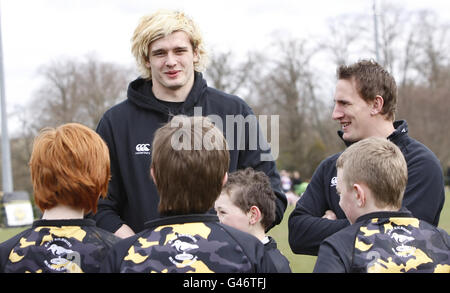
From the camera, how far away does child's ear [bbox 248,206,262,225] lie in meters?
3.65

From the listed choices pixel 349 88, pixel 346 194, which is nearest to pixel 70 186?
pixel 346 194

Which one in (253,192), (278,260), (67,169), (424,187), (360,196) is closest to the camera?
(67,169)

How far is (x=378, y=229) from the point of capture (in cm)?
276

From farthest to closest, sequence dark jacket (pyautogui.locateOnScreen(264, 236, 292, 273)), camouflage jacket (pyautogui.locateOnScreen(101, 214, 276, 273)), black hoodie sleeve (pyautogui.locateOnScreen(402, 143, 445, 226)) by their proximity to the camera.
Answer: black hoodie sleeve (pyautogui.locateOnScreen(402, 143, 445, 226)) → dark jacket (pyautogui.locateOnScreen(264, 236, 292, 273)) → camouflage jacket (pyautogui.locateOnScreen(101, 214, 276, 273))

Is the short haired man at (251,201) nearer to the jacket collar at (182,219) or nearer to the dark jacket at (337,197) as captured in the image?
the dark jacket at (337,197)

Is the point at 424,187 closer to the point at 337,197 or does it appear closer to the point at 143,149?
the point at 337,197

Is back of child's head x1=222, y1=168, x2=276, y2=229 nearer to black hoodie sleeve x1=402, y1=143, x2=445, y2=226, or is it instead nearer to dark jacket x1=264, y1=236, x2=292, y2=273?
dark jacket x1=264, y1=236, x2=292, y2=273

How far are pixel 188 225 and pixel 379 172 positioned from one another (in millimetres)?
937

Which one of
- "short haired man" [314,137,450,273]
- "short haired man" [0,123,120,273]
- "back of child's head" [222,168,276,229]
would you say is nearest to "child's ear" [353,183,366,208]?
"short haired man" [314,137,450,273]

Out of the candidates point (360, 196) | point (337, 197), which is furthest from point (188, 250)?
point (337, 197)

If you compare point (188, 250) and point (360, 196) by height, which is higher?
point (360, 196)

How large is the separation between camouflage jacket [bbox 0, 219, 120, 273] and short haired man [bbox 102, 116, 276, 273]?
0.15 metres

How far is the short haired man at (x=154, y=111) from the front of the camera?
363 centimetres

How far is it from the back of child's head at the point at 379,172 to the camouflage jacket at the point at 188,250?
0.61 meters
